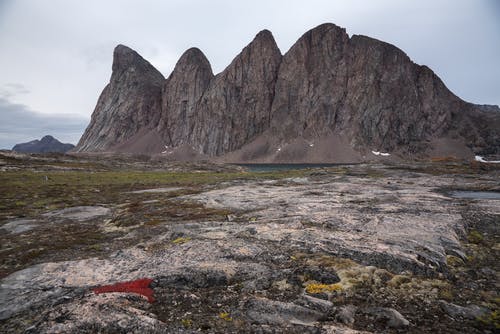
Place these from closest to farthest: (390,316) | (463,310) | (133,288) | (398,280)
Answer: (390,316) → (463,310) → (133,288) → (398,280)

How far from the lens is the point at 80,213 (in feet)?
115

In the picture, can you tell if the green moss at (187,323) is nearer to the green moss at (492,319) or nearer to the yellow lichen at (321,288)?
the yellow lichen at (321,288)

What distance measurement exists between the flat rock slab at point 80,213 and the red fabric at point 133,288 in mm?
21302

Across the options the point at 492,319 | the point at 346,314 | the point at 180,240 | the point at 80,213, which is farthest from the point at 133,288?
the point at 80,213

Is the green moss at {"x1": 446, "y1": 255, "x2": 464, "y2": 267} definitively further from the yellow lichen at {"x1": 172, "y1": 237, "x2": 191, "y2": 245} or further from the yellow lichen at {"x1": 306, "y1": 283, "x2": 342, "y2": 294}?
the yellow lichen at {"x1": 172, "y1": 237, "x2": 191, "y2": 245}

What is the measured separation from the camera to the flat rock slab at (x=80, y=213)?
32906 millimetres

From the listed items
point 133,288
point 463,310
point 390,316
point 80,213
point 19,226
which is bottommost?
point 80,213

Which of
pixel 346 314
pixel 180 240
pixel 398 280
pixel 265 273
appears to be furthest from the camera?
pixel 180 240

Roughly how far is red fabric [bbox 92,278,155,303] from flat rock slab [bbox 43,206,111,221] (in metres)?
21.3

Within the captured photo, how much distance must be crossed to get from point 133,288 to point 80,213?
84.2 ft

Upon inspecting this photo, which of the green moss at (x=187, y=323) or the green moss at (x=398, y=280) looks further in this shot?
the green moss at (x=398, y=280)

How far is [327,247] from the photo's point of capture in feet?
59.9

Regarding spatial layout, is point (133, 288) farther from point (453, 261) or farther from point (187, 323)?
point (453, 261)

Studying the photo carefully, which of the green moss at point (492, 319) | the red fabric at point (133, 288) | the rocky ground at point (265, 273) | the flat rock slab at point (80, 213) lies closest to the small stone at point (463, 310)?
the rocky ground at point (265, 273)
